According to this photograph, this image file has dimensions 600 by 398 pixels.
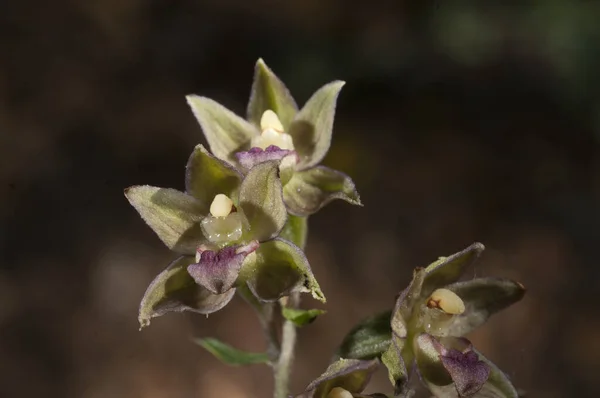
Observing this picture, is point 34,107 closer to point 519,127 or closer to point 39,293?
point 39,293

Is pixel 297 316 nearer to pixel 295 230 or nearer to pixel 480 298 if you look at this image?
pixel 295 230

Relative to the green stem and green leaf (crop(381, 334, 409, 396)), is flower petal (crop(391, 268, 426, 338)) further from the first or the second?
the green stem

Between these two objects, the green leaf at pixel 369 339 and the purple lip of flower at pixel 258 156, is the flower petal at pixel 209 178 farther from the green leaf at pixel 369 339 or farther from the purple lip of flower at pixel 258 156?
the green leaf at pixel 369 339

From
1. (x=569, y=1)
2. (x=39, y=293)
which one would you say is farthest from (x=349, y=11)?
(x=39, y=293)

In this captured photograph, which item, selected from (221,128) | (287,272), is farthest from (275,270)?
(221,128)

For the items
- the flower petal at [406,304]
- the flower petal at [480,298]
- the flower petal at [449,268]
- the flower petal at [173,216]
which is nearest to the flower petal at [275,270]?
the flower petal at [173,216]

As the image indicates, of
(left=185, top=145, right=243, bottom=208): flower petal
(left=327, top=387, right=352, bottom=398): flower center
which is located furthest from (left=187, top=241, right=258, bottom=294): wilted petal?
(left=327, top=387, right=352, bottom=398): flower center

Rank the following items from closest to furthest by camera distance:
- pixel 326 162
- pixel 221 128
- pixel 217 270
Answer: pixel 217 270 → pixel 221 128 → pixel 326 162
